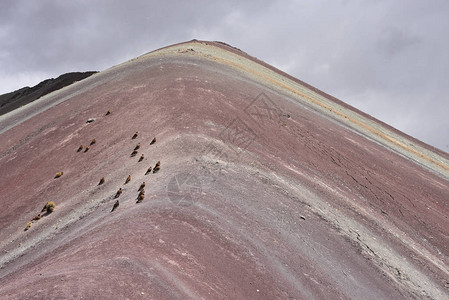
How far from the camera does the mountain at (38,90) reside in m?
71.4

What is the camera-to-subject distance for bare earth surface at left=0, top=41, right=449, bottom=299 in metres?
12.1

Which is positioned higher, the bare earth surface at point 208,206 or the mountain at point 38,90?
the mountain at point 38,90

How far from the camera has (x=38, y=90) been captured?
78.8 m

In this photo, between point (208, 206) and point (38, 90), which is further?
point (38, 90)

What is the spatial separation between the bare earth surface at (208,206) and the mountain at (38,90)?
38.0 meters

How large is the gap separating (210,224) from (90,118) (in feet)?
61.9

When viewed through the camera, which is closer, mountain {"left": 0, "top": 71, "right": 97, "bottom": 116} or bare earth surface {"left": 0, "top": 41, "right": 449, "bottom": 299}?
bare earth surface {"left": 0, "top": 41, "right": 449, "bottom": 299}

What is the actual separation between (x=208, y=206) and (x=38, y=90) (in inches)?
2868

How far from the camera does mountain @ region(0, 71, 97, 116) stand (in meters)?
71.4

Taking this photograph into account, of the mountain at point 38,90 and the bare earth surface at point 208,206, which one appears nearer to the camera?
the bare earth surface at point 208,206

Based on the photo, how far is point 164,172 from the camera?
19.1m

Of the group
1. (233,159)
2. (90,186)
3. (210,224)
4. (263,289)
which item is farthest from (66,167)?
(263,289)

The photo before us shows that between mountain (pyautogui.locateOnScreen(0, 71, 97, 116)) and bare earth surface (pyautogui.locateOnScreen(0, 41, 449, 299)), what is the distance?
3797 cm

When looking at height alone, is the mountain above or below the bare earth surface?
above
